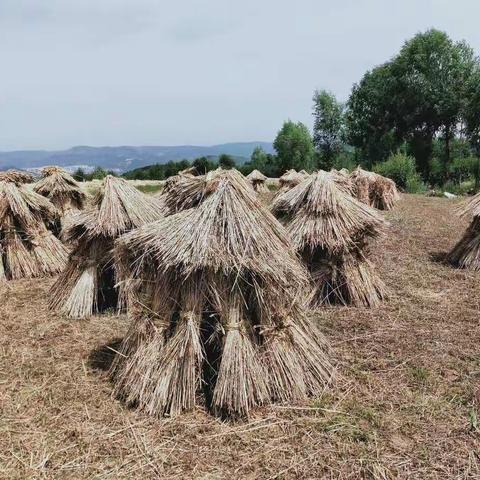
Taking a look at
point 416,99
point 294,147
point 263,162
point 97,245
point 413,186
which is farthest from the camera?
point 263,162

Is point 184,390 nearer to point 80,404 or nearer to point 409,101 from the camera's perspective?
point 80,404

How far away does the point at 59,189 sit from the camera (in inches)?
560

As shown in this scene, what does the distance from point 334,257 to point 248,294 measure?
3.27 meters

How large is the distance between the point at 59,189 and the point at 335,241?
940 cm

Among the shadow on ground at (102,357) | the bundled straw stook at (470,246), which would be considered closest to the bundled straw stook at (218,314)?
the shadow on ground at (102,357)

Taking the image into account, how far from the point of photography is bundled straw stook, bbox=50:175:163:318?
7.73m

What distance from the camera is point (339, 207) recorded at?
25.6ft

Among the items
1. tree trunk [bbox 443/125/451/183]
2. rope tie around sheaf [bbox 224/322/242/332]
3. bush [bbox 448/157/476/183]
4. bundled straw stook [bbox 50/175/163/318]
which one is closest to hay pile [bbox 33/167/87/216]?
bundled straw stook [bbox 50/175/163/318]

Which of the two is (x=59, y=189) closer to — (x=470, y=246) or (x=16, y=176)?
(x=16, y=176)

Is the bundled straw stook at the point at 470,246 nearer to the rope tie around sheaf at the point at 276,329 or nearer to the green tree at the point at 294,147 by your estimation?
the rope tie around sheaf at the point at 276,329

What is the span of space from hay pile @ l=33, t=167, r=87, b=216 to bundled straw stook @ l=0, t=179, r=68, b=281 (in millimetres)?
3671

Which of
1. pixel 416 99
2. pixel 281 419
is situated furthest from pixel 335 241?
pixel 416 99

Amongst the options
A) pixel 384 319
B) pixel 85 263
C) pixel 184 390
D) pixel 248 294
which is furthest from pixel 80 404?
pixel 384 319

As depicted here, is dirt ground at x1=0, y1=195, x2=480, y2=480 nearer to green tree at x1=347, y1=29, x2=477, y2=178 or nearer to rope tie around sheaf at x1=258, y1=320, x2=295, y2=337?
rope tie around sheaf at x1=258, y1=320, x2=295, y2=337
